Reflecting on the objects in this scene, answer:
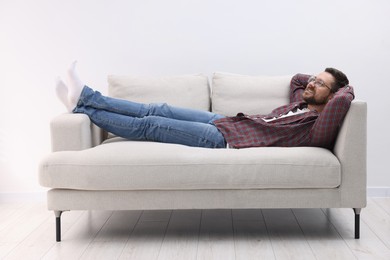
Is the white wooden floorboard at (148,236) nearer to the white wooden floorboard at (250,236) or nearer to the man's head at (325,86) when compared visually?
the white wooden floorboard at (250,236)

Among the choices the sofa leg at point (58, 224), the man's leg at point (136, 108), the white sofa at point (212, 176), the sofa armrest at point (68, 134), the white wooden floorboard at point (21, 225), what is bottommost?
the white wooden floorboard at point (21, 225)

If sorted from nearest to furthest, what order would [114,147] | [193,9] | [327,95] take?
[114,147], [327,95], [193,9]

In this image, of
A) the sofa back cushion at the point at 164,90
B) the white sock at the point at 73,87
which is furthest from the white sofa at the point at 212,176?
the sofa back cushion at the point at 164,90

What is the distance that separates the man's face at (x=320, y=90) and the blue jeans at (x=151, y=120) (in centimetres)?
55

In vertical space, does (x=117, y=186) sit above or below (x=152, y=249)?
above

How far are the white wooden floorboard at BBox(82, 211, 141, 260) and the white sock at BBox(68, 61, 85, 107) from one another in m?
0.74

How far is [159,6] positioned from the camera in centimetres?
429

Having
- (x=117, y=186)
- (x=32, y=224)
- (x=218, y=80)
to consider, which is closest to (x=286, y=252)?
(x=117, y=186)

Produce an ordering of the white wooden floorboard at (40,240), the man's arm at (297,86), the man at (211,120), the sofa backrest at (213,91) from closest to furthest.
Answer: the white wooden floorboard at (40,240), the man at (211,120), the man's arm at (297,86), the sofa backrest at (213,91)

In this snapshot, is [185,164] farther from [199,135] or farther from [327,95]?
[327,95]

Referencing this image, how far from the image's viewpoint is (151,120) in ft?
11.6

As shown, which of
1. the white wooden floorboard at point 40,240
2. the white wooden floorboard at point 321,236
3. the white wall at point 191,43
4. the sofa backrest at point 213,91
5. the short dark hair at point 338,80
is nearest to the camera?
the white wooden floorboard at point 321,236

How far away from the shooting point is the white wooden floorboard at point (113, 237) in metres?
3.04

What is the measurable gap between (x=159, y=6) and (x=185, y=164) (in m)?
1.56
